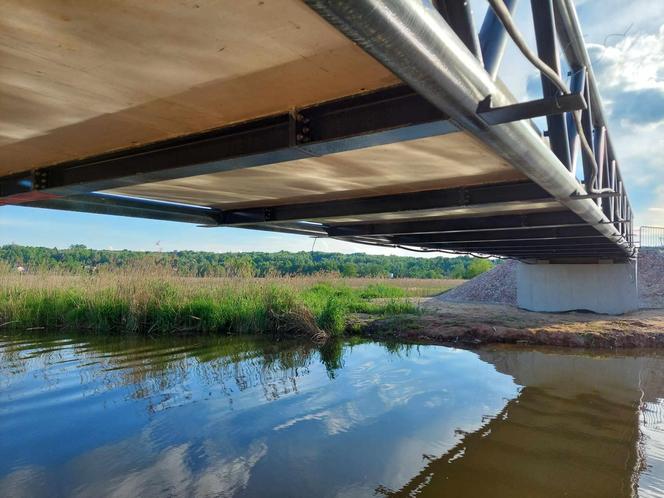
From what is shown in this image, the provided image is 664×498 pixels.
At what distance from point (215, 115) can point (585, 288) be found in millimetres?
A: 16400

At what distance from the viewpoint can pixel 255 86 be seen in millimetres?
2475

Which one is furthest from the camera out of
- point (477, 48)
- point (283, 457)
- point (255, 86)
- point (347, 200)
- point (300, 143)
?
point (347, 200)

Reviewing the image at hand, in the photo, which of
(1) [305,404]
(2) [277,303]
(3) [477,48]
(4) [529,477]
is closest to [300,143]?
(3) [477,48]

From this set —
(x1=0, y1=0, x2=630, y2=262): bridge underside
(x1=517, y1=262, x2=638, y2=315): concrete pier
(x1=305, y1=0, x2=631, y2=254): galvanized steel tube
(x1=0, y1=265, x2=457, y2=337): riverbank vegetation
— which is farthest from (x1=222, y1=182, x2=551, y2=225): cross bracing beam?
(x1=517, y1=262, x2=638, y2=315): concrete pier

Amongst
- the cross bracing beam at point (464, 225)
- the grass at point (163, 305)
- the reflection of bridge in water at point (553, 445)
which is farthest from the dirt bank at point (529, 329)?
the cross bracing beam at point (464, 225)

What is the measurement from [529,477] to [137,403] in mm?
4985

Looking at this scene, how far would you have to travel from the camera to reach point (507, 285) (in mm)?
24344

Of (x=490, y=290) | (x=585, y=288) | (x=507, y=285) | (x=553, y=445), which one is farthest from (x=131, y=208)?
(x=507, y=285)

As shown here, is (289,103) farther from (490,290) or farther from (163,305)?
(490,290)

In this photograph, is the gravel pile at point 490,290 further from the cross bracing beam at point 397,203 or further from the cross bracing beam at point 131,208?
the cross bracing beam at point 131,208

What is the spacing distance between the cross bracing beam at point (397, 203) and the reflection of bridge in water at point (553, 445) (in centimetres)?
254

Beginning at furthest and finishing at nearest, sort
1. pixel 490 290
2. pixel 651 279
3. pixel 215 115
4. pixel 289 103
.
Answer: pixel 490 290, pixel 651 279, pixel 215 115, pixel 289 103

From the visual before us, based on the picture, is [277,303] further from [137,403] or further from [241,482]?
[241,482]

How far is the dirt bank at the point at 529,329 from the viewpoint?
11.2 metres
